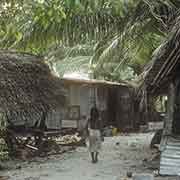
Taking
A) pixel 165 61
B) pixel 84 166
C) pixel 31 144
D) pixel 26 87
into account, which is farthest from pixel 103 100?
pixel 165 61

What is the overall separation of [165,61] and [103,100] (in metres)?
14.5

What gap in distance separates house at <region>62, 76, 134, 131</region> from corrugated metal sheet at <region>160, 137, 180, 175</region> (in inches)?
413

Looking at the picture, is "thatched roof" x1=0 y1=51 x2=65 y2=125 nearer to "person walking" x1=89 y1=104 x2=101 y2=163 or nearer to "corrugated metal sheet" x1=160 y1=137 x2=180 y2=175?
"person walking" x1=89 y1=104 x2=101 y2=163

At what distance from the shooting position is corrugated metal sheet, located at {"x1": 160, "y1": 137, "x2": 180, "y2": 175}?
9.62 metres

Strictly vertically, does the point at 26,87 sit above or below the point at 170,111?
above

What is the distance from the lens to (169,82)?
11.0 m

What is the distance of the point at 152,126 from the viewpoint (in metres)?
24.0

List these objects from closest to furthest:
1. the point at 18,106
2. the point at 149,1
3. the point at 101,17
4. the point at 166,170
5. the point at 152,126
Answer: the point at 166,170 < the point at 149,1 < the point at 101,17 < the point at 18,106 < the point at 152,126

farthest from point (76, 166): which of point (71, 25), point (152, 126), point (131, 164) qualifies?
point (152, 126)

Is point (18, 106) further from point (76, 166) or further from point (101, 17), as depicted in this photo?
point (101, 17)

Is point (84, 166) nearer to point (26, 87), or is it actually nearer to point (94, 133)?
point (94, 133)

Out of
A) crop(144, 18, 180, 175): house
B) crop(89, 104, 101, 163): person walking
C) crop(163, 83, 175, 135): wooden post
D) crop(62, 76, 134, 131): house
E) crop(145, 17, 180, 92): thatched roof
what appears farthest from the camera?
crop(62, 76, 134, 131): house

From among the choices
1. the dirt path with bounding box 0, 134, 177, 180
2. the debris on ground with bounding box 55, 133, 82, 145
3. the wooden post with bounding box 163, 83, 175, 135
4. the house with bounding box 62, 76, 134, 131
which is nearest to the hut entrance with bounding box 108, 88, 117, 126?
the house with bounding box 62, 76, 134, 131

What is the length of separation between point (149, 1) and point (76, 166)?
4.62m
